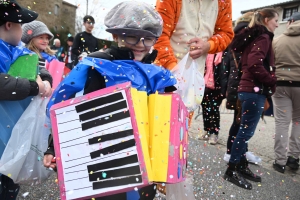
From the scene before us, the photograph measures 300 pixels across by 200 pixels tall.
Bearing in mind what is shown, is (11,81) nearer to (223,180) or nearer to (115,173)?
(115,173)

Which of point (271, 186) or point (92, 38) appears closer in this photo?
point (271, 186)

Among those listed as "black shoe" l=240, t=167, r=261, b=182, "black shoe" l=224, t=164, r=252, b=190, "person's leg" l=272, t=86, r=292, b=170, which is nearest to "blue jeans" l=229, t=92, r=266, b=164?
"black shoe" l=224, t=164, r=252, b=190

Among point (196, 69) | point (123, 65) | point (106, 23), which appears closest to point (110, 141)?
point (123, 65)

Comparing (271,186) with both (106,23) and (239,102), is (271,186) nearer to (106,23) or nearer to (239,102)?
(239,102)

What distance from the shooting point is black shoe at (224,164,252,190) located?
3.00 meters

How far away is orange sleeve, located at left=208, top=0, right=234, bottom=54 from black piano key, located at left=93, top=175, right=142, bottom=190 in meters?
1.42

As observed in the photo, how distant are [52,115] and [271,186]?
273cm

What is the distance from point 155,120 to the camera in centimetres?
127

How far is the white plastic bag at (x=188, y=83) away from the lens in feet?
6.65

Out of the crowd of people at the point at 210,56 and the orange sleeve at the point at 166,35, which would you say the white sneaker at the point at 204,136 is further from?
the orange sleeve at the point at 166,35

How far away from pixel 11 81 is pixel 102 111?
2.31ft

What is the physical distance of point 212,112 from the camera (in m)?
4.83

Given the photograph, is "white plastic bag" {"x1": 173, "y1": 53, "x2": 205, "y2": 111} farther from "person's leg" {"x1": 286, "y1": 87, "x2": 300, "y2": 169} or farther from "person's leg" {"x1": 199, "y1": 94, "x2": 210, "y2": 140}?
"person's leg" {"x1": 199, "y1": 94, "x2": 210, "y2": 140}

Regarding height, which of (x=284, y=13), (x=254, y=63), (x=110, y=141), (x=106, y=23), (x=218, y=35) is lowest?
(x=284, y=13)
